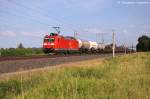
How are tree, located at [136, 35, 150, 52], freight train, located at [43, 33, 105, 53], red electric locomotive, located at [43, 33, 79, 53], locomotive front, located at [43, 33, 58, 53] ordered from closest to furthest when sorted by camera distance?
locomotive front, located at [43, 33, 58, 53] < red electric locomotive, located at [43, 33, 79, 53] < freight train, located at [43, 33, 105, 53] < tree, located at [136, 35, 150, 52]

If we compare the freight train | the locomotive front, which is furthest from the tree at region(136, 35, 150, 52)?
the locomotive front

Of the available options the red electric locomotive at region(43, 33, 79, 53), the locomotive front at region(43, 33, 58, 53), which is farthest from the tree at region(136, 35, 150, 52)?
the locomotive front at region(43, 33, 58, 53)

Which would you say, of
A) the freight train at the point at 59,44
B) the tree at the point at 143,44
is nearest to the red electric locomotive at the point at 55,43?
the freight train at the point at 59,44

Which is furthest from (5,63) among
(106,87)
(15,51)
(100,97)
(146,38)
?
(146,38)

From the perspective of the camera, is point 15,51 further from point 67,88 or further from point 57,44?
point 67,88

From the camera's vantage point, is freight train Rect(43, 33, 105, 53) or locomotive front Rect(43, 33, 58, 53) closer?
locomotive front Rect(43, 33, 58, 53)

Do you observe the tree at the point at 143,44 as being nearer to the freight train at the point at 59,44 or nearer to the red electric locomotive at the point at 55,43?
the freight train at the point at 59,44

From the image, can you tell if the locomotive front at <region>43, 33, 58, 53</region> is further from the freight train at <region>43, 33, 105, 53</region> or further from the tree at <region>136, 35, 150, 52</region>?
the tree at <region>136, 35, 150, 52</region>

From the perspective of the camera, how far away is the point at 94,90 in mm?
9883

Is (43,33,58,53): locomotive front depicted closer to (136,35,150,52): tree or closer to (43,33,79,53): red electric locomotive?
(43,33,79,53): red electric locomotive

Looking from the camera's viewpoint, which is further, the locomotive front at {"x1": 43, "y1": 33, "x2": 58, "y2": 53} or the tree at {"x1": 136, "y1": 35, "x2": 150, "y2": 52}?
the tree at {"x1": 136, "y1": 35, "x2": 150, "y2": 52}

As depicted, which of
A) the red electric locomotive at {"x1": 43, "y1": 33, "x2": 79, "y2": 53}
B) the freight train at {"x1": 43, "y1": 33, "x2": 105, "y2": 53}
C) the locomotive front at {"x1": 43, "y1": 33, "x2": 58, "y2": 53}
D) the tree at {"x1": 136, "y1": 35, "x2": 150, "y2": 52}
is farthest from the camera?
the tree at {"x1": 136, "y1": 35, "x2": 150, "y2": 52}

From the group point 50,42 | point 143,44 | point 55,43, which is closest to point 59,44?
point 55,43

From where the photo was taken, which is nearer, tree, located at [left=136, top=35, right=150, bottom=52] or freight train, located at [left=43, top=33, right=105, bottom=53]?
freight train, located at [left=43, top=33, right=105, bottom=53]
